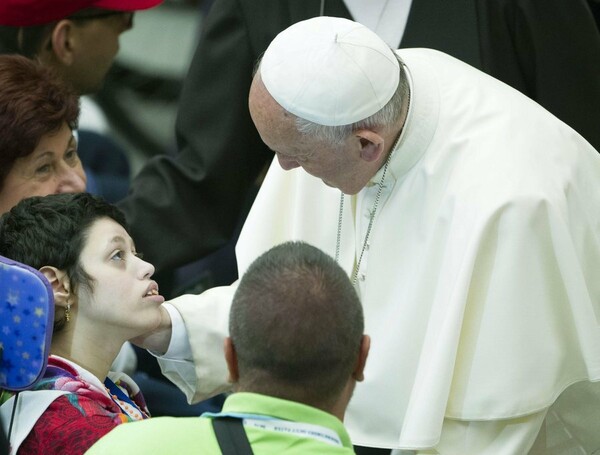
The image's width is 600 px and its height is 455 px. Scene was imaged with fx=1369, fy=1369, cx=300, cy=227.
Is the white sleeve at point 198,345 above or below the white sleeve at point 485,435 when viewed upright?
below

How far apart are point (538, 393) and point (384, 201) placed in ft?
2.00

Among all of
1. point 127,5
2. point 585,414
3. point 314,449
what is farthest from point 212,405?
point 314,449

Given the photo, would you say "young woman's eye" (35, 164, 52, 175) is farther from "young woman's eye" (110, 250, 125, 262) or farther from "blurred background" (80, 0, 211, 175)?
"blurred background" (80, 0, 211, 175)

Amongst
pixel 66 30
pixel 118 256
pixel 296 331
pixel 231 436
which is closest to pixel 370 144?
pixel 118 256

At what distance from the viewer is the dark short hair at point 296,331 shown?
83.3 inches

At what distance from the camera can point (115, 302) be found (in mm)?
2961

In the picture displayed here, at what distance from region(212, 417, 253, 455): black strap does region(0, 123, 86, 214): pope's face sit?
5.33ft

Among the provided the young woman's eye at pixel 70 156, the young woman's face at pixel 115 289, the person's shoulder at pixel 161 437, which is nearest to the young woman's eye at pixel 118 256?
the young woman's face at pixel 115 289

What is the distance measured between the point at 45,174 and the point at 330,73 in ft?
3.31

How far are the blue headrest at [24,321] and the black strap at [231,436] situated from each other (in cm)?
66

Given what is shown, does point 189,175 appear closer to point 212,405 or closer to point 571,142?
point 212,405

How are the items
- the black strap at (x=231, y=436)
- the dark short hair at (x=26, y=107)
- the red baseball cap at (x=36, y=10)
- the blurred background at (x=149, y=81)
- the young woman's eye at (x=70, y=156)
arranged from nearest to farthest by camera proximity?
1. the black strap at (x=231, y=436)
2. the dark short hair at (x=26, y=107)
3. the young woman's eye at (x=70, y=156)
4. the red baseball cap at (x=36, y=10)
5. the blurred background at (x=149, y=81)

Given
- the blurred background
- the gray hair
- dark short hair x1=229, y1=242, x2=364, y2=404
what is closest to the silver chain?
the gray hair

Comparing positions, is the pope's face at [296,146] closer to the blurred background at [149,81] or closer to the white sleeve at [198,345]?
the white sleeve at [198,345]
